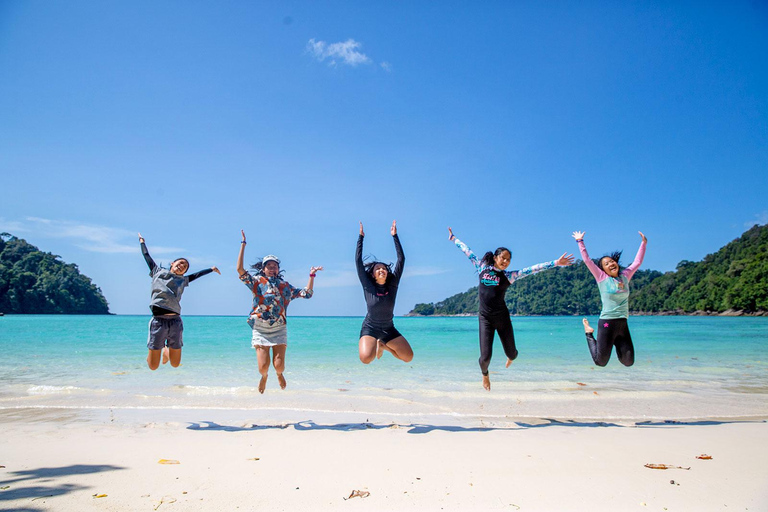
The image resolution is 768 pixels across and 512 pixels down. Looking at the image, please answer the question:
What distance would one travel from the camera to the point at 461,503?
402cm

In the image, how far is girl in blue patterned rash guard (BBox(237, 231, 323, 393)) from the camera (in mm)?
7340

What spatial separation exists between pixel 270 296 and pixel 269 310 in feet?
0.79

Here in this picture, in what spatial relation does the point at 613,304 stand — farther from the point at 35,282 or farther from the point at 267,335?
the point at 35,282

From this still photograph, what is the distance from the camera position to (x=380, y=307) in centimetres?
725

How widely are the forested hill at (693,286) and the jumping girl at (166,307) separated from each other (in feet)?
195

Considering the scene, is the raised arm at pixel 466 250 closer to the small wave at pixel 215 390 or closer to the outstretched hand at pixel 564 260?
the outstretched hand at pixel 564 260

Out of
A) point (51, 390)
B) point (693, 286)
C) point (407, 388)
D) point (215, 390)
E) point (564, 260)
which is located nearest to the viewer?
point (564, 260)

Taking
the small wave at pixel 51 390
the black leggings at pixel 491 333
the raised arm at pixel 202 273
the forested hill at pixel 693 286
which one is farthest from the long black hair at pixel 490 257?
the forested hill at pixel 693 286

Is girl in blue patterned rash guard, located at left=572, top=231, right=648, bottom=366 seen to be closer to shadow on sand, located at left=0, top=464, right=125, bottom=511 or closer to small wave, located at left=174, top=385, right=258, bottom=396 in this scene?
shadow on sand, located at left=0, top=464, right=125, bottom=511

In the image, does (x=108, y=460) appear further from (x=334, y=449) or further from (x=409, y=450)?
(x=409, y=450)

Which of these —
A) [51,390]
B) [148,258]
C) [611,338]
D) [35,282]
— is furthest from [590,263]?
[35,282]

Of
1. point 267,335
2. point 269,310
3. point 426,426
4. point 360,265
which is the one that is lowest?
point 426,426

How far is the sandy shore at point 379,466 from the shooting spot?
4.07m

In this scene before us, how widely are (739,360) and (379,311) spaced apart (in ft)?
56.4
